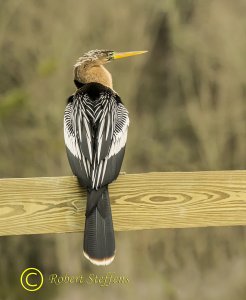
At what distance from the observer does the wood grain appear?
2875mm

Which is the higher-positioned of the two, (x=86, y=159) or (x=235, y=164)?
(x=86, y=159)

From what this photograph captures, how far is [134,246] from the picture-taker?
8.97 metres

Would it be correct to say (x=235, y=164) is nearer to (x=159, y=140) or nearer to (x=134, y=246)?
(x=159, y=140)

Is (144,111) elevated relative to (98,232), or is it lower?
lower

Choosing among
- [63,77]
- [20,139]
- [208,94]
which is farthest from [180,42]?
[20,139]

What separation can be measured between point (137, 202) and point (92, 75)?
5.05ft

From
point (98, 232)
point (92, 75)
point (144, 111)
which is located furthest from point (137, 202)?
point (144, 111)

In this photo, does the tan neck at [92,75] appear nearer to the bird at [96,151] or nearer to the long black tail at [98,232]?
the bird at [96,151]

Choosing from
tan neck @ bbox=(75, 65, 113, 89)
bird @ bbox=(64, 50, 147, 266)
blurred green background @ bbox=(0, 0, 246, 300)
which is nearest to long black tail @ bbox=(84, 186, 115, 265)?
bird @ bbox=(64, 50, 147, 266)

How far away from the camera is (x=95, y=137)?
10.7 ft

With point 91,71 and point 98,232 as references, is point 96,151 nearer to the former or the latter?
point 98,232

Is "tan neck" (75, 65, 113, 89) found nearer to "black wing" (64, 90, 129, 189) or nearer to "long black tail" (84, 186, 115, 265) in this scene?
"black wing" (64, 90, 129, 189)

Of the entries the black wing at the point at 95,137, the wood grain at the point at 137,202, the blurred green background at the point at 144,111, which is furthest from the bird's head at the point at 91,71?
the blurred green background at the point at 144,111

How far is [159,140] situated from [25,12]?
2359 mm
